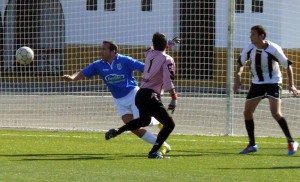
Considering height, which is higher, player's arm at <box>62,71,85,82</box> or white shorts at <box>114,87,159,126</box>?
player's arm at <box>62,71,85,82</box>

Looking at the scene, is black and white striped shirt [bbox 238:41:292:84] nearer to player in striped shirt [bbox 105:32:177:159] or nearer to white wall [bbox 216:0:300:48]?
player in striped shirt [bbox 105:32:177:159]

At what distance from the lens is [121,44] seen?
95.7ft

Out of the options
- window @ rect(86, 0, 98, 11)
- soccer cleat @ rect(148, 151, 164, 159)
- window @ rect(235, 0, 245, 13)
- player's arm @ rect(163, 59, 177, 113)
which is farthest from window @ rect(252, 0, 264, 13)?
soccer cleat @ rect(148, 151, 164, 159)

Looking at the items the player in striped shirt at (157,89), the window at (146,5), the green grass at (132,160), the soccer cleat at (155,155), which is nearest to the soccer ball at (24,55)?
the green grass at (132,160)

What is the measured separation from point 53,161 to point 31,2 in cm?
1709

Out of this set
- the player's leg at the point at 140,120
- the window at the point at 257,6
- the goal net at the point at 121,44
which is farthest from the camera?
the window at the point at 257,6

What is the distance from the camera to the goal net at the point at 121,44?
25.9m

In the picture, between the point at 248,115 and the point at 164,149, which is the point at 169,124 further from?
the point at 248,115

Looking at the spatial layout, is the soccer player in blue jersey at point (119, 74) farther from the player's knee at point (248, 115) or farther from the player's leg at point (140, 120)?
the player's knee at point (248, 115)

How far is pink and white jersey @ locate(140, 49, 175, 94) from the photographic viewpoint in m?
14.0

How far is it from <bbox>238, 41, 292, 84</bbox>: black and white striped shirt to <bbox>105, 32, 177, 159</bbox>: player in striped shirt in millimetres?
1469

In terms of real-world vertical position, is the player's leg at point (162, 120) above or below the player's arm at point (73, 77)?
below

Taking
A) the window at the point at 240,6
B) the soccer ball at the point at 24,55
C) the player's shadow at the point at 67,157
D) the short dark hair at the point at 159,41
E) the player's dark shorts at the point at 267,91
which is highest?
the window at the point at 240,6

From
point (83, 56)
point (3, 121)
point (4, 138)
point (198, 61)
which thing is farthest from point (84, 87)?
point (4, 138)
